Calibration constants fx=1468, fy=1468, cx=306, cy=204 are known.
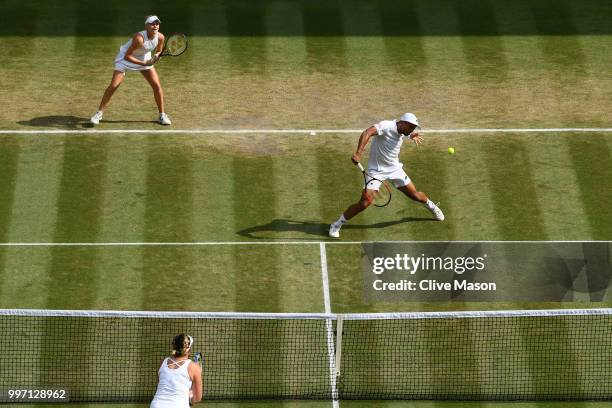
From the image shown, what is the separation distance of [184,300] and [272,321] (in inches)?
57.3

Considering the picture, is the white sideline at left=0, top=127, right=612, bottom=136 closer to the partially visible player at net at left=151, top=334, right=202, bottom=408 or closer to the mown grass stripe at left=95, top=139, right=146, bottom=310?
the mown grass stripe at left=95, top=139, right=146, bottom=310

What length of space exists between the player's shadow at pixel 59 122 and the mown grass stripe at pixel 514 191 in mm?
7065

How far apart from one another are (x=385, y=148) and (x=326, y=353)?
380cm

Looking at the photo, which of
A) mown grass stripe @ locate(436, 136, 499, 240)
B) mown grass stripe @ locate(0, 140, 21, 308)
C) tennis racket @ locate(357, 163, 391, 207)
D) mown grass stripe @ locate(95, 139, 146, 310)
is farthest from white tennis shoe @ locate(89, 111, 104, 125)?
mown grass stripe @ locate(436, 136, 499, 240)

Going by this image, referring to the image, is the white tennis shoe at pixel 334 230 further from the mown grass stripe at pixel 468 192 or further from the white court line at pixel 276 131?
the white court line at pixel 276 131

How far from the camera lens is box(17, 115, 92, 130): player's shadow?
1013 inches

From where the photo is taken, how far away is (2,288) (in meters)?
21.4

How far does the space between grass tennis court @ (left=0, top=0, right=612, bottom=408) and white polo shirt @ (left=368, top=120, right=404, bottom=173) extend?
121 cm

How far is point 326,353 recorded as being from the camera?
2014cm

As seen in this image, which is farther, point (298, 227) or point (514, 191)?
point (514, 191)

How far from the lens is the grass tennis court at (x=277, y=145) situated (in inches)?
868

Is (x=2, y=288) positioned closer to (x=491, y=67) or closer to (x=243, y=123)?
(x=243, y=123)

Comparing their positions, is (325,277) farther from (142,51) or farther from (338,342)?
(142,51)

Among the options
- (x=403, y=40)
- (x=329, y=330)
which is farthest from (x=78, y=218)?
(x=403, y=40)
